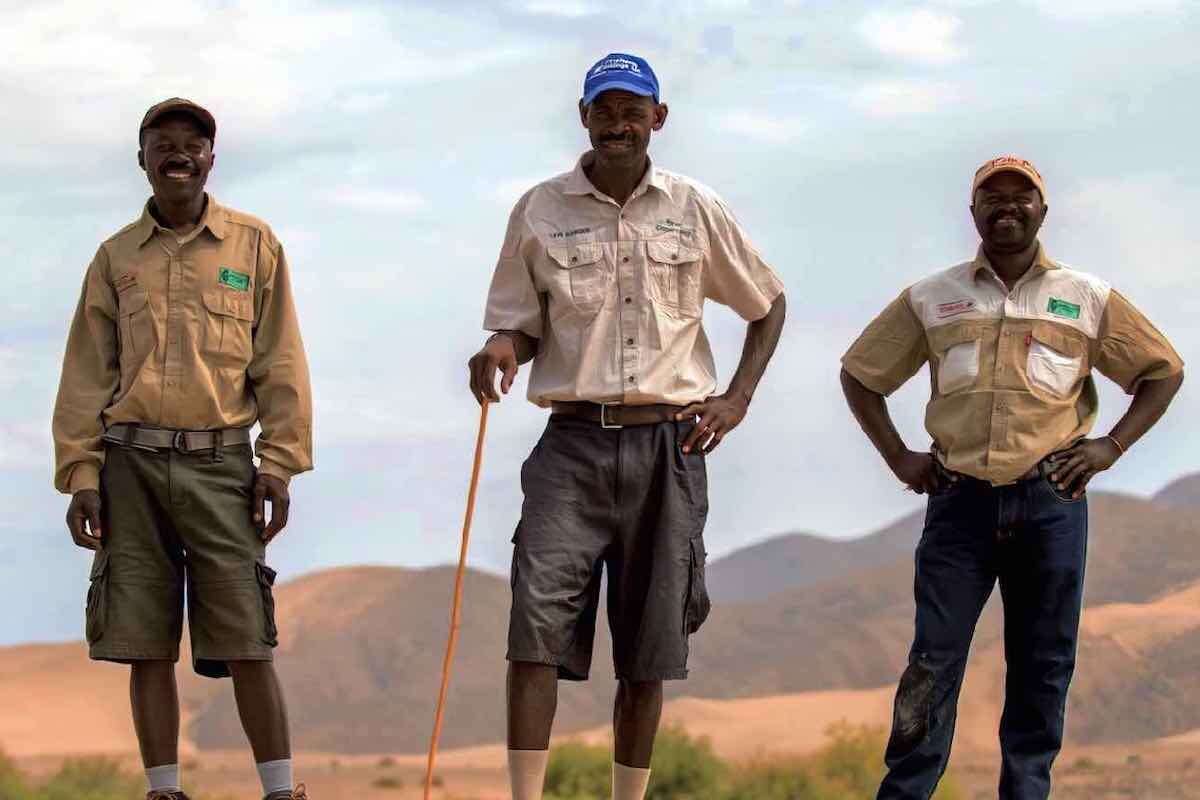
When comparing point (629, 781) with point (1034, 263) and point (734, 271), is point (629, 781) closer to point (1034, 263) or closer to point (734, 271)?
point (734, 271)

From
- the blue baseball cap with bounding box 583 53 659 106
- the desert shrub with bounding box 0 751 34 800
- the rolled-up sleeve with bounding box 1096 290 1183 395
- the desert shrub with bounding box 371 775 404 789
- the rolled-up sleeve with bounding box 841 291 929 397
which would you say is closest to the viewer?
the blue baseball cap with bounding box 583 53 659 106

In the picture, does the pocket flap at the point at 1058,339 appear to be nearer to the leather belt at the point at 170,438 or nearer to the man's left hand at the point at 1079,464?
the man's left hand at the point at 1079,464

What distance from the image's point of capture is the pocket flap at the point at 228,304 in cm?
615

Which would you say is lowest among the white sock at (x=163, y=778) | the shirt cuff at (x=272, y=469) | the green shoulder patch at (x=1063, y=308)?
the white sock at (x=163, y=778)

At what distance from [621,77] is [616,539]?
1.48m

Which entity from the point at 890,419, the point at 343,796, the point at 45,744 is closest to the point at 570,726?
the point at 45,744

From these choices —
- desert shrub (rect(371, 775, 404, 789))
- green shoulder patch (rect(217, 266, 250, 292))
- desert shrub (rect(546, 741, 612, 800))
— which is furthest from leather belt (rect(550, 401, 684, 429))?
desert shrub (rect(371, 775, 404, 789))

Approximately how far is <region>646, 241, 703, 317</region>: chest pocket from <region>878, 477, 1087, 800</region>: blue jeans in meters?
1.09

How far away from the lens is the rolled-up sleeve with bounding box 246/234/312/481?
6180mm

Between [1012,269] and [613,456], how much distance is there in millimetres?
1549

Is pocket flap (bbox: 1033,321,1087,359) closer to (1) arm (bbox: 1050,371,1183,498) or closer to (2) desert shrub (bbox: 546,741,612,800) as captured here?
(1) arm (bbox: 1050,371,1183,498)

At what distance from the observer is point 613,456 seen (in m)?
5.82

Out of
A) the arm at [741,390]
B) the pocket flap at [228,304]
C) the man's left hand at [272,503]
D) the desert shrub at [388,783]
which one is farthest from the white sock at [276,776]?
the desert shrub at [388,783]

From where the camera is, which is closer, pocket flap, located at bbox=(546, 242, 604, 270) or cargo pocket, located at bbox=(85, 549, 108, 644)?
pocket flap, located at bbox=(546, 242, 604, 270)
